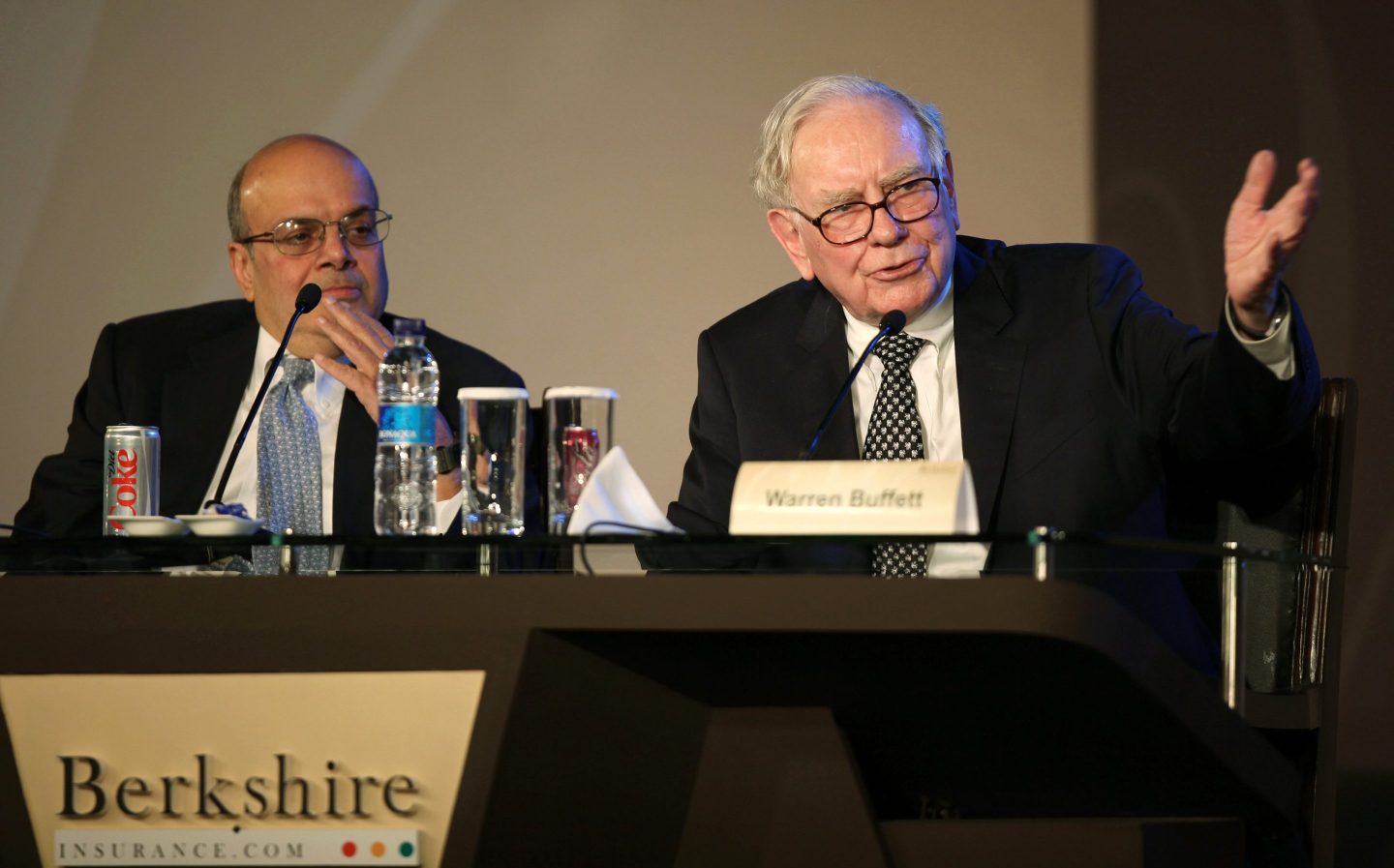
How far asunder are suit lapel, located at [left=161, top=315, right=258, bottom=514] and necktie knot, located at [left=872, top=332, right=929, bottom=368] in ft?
3.79

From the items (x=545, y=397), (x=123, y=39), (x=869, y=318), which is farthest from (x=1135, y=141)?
(x=123, y=39)

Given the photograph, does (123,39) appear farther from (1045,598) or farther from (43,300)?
(1045,598)

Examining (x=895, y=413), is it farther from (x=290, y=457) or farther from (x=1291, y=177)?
(x=1291, y=177)

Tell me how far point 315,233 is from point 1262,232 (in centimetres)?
170

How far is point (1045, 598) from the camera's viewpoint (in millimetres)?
1229

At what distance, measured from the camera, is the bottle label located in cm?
173

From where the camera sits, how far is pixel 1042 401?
227 centimetres

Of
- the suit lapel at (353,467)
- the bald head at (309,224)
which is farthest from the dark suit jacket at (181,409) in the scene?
the bald head at (309,224)

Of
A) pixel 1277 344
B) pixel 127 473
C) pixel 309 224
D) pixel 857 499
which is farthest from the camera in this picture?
pixel 309 224

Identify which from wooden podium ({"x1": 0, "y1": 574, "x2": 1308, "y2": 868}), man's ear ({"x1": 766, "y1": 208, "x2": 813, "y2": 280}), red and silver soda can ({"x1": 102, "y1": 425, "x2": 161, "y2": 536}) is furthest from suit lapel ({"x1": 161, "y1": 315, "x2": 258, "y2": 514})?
wooden podium ({"x1": 0, "y1": 574, "x2": 1308, "y2": 868})

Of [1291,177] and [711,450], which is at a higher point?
[1291,177]

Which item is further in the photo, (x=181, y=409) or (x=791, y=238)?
(x=181, y=409)

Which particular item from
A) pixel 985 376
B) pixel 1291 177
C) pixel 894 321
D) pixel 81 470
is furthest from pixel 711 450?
pixel 1291 177

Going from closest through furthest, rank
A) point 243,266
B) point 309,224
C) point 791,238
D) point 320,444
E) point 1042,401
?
point 1042,401 → point 791,238 → point 320,444 → point 309,224 → point 243,266
